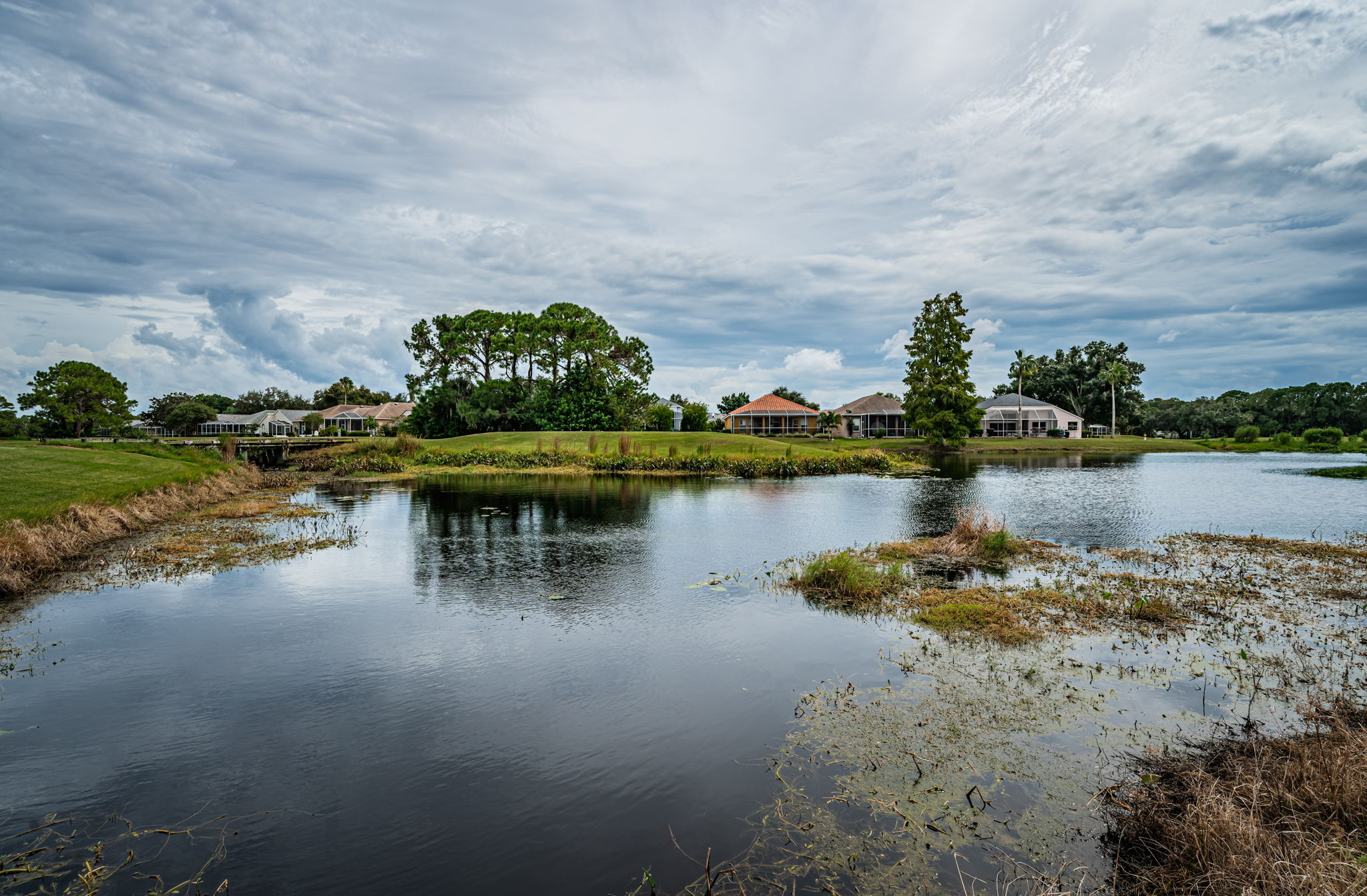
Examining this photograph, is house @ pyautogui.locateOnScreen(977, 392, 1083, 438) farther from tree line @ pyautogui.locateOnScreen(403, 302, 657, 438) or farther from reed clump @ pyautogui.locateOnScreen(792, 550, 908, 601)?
reed clump @ pyautogui.locateOnScreen(792, 550, 908, 601)

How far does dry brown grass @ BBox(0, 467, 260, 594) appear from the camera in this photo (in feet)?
49.3

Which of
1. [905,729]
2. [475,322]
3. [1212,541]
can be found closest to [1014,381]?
[475,322]

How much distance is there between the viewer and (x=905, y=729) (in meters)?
8.20

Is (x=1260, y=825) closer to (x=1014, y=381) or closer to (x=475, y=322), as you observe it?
(x=475, y=322)

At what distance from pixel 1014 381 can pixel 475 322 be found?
297ft

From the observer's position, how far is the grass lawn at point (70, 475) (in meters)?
18.7

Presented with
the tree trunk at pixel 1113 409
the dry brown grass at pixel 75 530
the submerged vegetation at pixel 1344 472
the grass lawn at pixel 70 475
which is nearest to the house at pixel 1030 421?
the tree trunk at pixel 1113 409

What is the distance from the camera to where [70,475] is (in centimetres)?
2342

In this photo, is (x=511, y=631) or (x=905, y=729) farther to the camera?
(x=511, y=631)

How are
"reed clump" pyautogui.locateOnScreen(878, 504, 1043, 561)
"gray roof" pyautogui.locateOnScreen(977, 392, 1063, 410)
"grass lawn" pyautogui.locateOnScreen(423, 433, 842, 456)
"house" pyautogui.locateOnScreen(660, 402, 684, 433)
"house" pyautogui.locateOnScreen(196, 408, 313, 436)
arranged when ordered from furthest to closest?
"house" pyautogui.locateOnScreen(196, 408, 313, 436) → "house" pyautogui.locateOnScreen(660, 402, 684, 433) → "gray roof" pyautogui.locateOnScreen(977, 392, 1063, 410) → "grass lawn" pyautogui.locateOnScreen(423, 433, 842, 456) → "reed clump" pyautogui.locateOnScreen(878, 504, 1043, 561)

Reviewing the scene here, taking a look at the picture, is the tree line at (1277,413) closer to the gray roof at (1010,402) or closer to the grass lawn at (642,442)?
the gray roof at (1010,402)

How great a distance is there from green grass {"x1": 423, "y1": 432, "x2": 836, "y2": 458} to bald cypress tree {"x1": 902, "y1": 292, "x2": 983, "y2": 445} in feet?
56.6

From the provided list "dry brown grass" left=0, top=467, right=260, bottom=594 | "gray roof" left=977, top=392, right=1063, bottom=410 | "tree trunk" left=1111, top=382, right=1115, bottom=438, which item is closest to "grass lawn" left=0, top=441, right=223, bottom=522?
"dry brown grass" left=0, top=467, right=260, bottom=594

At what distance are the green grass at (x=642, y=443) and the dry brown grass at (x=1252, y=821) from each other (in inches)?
1892
